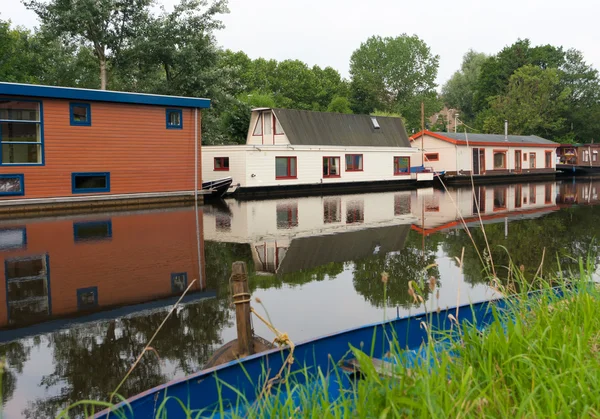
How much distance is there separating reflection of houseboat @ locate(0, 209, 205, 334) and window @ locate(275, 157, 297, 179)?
44.4 ft

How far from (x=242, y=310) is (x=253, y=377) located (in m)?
1.04

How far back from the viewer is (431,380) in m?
A: 2.66

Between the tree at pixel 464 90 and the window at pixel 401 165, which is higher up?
the tree at pixel 464 90

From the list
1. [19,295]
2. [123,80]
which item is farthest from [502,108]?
[19,295]

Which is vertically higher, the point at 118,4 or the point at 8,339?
the point at 118,4

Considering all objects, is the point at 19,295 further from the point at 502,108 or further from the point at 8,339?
the point at 502,108

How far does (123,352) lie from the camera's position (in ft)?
17.3

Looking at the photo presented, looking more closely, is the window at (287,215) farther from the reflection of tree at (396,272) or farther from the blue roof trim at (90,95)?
the blue roof trim at (90,95)

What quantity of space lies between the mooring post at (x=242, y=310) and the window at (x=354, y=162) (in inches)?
1095

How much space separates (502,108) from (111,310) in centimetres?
5309

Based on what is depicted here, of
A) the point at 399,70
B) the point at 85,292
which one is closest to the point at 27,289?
the point at 85,292

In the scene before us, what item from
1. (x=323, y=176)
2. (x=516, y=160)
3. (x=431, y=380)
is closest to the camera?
(x=431, y=380)

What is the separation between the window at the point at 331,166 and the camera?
3098 centimetres

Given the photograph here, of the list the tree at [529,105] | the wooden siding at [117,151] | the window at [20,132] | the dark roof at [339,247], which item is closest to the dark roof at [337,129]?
the wooden siding at [117,151]
